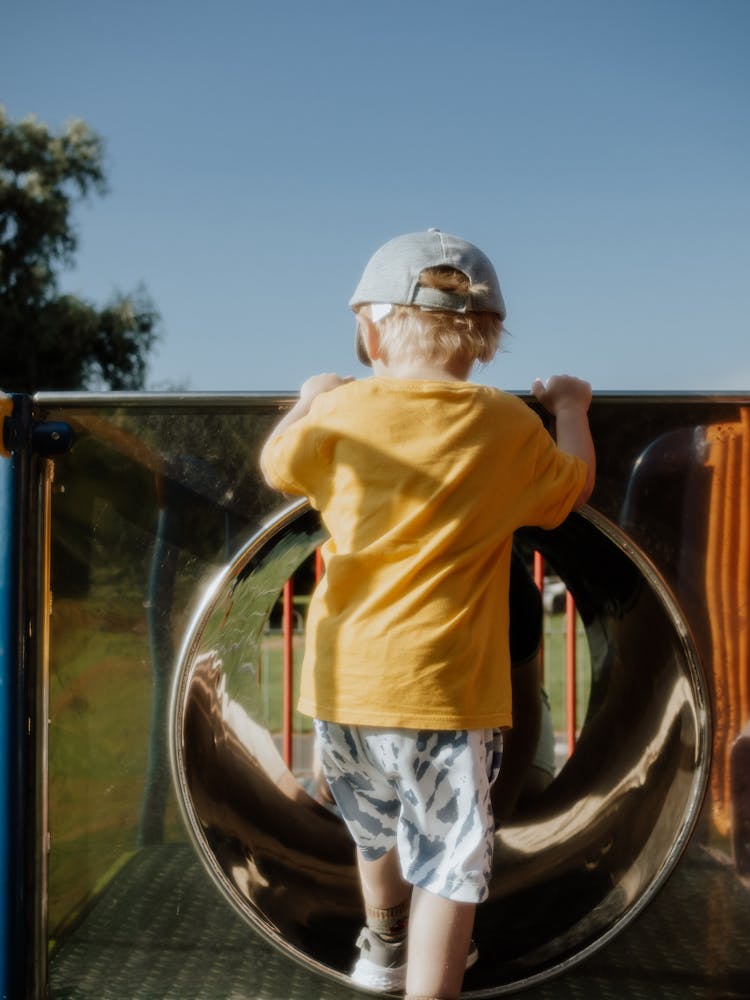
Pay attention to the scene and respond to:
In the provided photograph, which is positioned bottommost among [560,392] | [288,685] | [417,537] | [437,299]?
[288,685]

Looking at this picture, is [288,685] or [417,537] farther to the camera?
[288,685]

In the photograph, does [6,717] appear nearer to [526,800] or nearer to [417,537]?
[417,537]

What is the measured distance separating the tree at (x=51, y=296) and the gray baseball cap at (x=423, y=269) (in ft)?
63.1

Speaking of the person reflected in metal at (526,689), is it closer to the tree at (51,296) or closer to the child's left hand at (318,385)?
the child's left hand at (318,385)

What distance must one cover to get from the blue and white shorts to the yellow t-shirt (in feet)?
0.19

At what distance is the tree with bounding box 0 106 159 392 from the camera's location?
2050 cm

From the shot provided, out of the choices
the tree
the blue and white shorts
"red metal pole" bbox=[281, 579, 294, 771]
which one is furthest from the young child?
the tree

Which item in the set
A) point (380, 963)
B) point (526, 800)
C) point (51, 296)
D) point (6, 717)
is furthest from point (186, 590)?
point (51, 296)

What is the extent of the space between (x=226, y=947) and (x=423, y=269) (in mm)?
1235

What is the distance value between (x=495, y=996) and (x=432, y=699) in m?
0.63

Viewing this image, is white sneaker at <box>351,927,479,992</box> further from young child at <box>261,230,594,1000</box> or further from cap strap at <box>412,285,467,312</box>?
cap strap at <box>412,285,467,312</box>

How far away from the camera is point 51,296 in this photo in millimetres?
21062

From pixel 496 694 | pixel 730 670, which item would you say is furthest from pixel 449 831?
pixel 730 670

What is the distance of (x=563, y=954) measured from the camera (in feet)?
6.42
